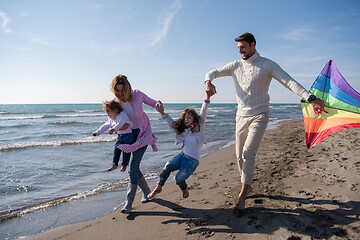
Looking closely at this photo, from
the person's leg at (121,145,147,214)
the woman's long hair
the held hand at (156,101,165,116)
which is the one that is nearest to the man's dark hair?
the held hand at (156,101,165,116)

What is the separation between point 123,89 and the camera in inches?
142

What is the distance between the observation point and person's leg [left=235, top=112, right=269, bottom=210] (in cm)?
323

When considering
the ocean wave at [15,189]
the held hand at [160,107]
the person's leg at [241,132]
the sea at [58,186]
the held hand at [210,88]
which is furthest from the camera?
the ocean wave at [15,189]

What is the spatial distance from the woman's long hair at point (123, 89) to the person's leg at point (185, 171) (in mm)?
1283

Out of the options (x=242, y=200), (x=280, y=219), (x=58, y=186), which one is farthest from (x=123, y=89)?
(x=58, y=186)

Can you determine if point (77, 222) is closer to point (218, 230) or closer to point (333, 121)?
point (218, 230)

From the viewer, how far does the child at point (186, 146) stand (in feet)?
11.1

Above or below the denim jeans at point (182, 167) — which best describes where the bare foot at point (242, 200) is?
below

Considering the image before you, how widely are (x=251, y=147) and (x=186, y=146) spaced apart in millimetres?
932

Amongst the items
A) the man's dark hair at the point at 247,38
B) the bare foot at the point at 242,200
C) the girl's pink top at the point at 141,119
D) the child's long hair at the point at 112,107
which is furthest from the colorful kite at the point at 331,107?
the child's long hair at the point at 112,107

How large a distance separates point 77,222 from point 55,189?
1894 mm

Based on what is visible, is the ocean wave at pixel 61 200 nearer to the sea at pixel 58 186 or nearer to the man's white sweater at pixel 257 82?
the sea at pixel 58 186

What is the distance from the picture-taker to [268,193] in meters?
3.74

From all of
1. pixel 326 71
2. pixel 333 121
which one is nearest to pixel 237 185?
pixel 333 121
